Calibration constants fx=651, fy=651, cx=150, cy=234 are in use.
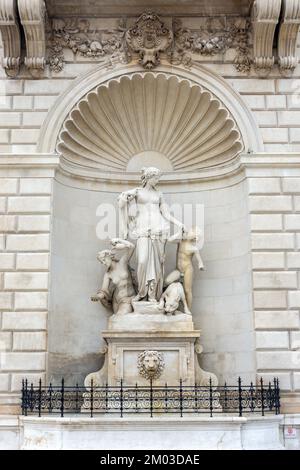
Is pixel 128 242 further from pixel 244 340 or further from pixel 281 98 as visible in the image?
pixel 281 98

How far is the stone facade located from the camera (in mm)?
10961

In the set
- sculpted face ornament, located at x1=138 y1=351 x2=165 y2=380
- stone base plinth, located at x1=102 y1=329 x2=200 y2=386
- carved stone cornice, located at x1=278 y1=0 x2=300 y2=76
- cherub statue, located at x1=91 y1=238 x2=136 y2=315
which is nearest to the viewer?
sculpted face ornament, located at x1=138 y1=351 x2=165 y2=380

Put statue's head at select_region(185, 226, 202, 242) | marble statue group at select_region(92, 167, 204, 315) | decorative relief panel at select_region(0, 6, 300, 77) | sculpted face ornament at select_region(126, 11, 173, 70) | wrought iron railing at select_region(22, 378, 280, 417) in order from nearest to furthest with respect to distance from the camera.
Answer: wrought iron railing at select_region(22, 378, 280, 417)
marble statue group at select_region(92, 167, 204, 315)
statue's head at select_region(185, 226, 202, 242)
decorative relief panel at select_region(0, 6, 300, 77)
sculpted face ornament at select_region(126, 11, 173, 70)

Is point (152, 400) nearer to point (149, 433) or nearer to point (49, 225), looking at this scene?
point (149, 433)

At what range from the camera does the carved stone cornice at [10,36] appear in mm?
11461

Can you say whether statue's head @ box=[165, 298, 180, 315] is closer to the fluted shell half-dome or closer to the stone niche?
the stone niche

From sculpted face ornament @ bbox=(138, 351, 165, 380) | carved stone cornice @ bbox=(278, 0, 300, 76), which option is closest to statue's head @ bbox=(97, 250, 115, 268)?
sculpted face ornament @ bbox=(138, 351, 165, 380)

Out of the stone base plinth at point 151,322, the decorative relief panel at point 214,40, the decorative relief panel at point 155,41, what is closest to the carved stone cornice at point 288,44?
the decorative relief panel at point 155,41

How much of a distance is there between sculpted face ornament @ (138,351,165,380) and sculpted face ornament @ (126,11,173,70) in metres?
5.29

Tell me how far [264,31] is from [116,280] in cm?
522

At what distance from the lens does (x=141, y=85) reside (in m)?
→ 12.4

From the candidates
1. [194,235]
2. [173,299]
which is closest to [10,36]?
[194,235]

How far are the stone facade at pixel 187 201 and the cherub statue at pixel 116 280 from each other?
64cm

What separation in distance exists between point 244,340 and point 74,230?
3.72m
